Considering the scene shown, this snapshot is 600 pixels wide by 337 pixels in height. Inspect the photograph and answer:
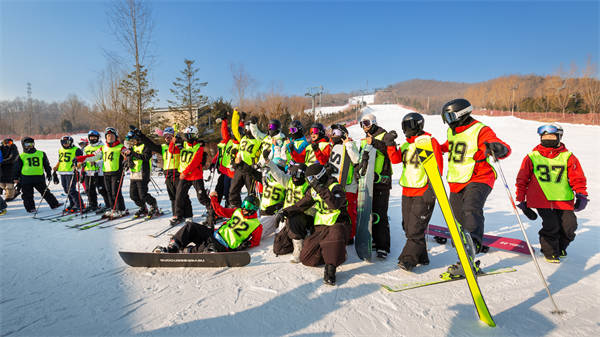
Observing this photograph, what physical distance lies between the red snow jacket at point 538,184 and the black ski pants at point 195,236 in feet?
14.6

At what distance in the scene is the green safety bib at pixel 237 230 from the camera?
4.11m

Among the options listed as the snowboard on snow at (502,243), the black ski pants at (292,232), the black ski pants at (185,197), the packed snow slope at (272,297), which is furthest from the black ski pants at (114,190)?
the snowboard on snow at (502,243)

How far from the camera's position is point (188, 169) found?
5660mm

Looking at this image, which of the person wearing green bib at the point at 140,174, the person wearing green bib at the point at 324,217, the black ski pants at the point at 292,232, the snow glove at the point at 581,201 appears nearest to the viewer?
the person wearing green bib at the point at 324,217

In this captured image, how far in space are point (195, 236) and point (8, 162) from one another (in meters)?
7.27

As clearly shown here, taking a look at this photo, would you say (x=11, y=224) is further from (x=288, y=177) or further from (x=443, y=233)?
(x=443, y=233)

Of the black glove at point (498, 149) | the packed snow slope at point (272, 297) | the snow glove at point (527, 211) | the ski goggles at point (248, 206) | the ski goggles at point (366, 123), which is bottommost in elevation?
the packed snow slope at point (272, 297)

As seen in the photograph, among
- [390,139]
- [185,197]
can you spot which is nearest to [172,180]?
[185,197]

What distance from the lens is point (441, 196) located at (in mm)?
2730

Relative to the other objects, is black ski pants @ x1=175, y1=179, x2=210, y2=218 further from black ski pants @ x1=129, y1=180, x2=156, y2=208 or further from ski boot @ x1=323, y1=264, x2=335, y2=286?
ski boot @ x1=323, y1=264, x2=335, y2=286

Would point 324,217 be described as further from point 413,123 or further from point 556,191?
point 556,191

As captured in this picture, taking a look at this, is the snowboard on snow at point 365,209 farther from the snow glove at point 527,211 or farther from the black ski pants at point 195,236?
the snow glove at point 527,211

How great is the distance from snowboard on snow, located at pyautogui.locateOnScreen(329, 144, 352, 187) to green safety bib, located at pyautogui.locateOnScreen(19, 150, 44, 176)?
7748 millimetres

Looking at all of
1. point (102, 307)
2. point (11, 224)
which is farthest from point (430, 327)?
point (11, 224)
